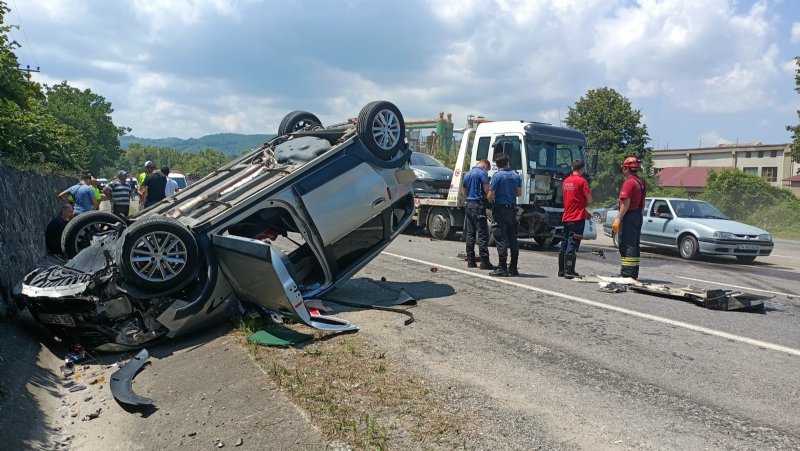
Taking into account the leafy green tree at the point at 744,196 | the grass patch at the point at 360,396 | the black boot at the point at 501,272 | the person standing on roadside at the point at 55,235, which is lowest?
the grass patch at the point at 360,396

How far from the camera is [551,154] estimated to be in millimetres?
13148

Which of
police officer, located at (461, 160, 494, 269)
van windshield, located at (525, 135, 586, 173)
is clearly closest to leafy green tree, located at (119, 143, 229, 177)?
van windshield, located at (525, 135, 586, 173)

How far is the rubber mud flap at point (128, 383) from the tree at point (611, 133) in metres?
39.5

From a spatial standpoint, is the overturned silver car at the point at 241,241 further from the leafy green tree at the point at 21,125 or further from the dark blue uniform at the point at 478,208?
the leafy green tree at the point at 21,125

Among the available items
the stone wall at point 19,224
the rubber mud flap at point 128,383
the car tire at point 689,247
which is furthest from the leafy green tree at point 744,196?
the rubber mud flap at point 128,383

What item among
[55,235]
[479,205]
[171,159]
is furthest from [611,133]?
[171,159]

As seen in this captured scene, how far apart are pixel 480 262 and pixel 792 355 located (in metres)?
4.97

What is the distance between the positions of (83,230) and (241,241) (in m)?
2.82

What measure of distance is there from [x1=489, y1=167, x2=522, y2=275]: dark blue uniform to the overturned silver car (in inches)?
67.2

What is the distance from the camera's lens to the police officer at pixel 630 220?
26.5 feet

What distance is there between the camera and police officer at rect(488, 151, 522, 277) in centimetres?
866

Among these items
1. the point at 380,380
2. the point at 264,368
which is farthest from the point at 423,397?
the point at 264,368

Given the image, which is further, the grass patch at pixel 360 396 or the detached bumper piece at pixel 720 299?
the detached bumper piece at pixel 720 299

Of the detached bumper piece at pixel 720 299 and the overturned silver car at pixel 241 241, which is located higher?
the overturned silver car at pixel 241 241
